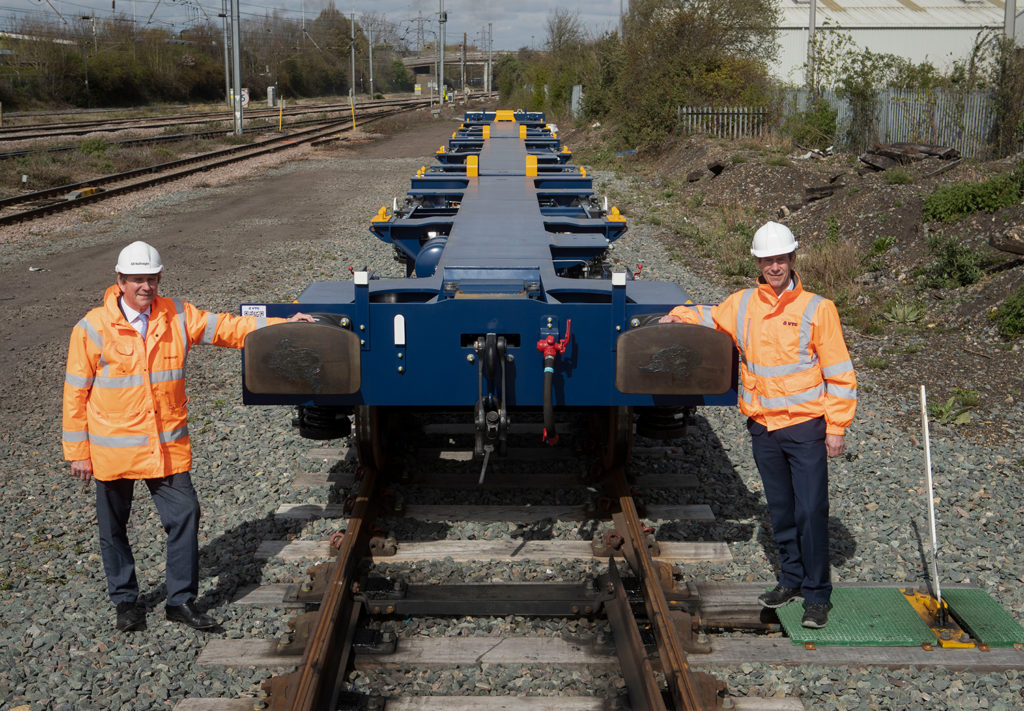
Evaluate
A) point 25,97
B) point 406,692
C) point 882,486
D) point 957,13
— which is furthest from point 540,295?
point 25,97

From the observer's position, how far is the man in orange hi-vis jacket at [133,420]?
4.38 m

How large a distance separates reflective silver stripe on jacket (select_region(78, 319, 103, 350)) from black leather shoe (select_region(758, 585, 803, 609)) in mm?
3187

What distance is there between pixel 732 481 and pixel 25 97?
6115cm

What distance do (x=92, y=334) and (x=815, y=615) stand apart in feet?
11.3

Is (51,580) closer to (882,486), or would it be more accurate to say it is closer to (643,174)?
(882,486)

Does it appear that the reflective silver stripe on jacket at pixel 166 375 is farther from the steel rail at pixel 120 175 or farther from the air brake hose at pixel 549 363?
the steel rail at pixel 120 175

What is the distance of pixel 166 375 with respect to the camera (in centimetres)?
451

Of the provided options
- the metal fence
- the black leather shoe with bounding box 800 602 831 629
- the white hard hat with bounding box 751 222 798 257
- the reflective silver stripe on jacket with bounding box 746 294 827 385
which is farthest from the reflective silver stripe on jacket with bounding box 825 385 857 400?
the metal fence

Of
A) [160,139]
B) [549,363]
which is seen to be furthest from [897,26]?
[549,363]

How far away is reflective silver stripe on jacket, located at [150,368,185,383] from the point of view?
4.47 metres

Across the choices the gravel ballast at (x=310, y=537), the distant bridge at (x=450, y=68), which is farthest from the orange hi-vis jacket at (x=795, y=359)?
the distant bridge at (x=450, y=68)

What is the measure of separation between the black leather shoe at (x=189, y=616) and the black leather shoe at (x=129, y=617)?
0.12 meters

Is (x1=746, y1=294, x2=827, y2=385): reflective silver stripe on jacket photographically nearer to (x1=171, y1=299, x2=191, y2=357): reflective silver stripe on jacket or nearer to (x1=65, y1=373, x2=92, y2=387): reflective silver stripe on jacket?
(x1=171, y1=299, x2=191, y2=357): reflective silver stripe on jacket

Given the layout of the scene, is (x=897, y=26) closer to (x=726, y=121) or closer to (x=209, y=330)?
(x=726, y=121)
